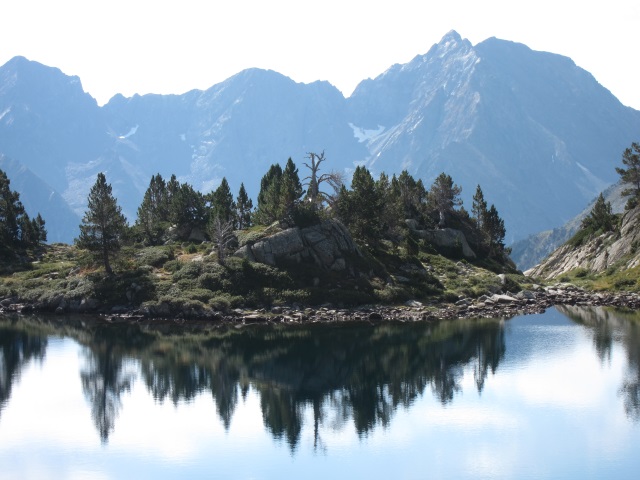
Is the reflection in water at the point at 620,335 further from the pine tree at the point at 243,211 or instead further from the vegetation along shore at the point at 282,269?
the pine tree at the point at 243,211

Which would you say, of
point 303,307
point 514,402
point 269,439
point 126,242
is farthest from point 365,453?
point 126,242

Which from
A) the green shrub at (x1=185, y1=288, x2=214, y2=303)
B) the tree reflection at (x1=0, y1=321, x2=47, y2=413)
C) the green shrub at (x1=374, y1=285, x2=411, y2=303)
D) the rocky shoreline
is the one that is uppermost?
the green shrub at (x1=185, y1=288, x2=214, y2=303)

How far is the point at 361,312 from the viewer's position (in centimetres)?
8269

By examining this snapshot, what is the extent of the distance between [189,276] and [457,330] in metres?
34.3

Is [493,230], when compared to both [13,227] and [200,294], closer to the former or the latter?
[200,294]

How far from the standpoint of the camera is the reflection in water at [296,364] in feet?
155

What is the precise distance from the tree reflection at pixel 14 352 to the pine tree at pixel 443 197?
245 feet

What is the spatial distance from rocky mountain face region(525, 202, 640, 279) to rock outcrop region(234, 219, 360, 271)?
49011mm

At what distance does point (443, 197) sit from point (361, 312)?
157 feet

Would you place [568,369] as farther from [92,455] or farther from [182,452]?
[92,455]

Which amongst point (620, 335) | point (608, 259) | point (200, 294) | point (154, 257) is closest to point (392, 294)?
point (200, 294)

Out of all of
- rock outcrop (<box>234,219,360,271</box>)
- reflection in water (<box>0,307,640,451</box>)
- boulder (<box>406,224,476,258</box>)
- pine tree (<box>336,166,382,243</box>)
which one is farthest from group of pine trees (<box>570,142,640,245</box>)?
rock outcrop (<box>234,219,360,271</box>)

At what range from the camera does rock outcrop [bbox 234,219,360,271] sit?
3538 inches

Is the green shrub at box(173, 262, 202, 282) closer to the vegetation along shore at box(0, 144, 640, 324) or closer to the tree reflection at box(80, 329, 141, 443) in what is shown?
the vegetation along shore at box(0, 144, 640, 324)
